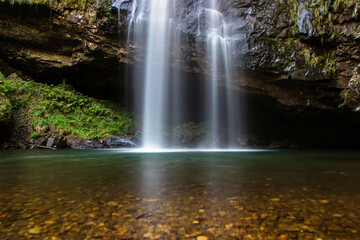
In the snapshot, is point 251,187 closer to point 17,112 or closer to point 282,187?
point 282,187

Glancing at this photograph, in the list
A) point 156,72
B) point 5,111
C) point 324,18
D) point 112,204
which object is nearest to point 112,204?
point 112,204

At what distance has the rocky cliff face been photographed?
9.90 metres

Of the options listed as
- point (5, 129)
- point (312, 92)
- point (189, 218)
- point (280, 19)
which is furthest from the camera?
point (312, 92)

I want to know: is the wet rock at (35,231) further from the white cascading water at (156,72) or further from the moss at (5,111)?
the white cascading water at (156,72)

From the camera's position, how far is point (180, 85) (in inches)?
529

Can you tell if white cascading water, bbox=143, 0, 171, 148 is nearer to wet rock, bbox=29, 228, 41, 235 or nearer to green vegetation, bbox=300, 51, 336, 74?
green vegetation, bbox=300, 51, 336, 74

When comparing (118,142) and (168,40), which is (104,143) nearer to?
(118,142)

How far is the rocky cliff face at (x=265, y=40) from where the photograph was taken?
9.90 meters

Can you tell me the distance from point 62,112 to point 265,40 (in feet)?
40.0

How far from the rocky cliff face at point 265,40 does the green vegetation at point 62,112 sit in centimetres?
292

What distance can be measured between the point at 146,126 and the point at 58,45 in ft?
24.3

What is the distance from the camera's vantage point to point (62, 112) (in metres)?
12.2

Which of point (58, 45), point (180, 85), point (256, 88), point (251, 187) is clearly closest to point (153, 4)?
point (180, 85)

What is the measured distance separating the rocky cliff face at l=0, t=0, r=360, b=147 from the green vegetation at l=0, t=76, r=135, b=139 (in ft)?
9.57
